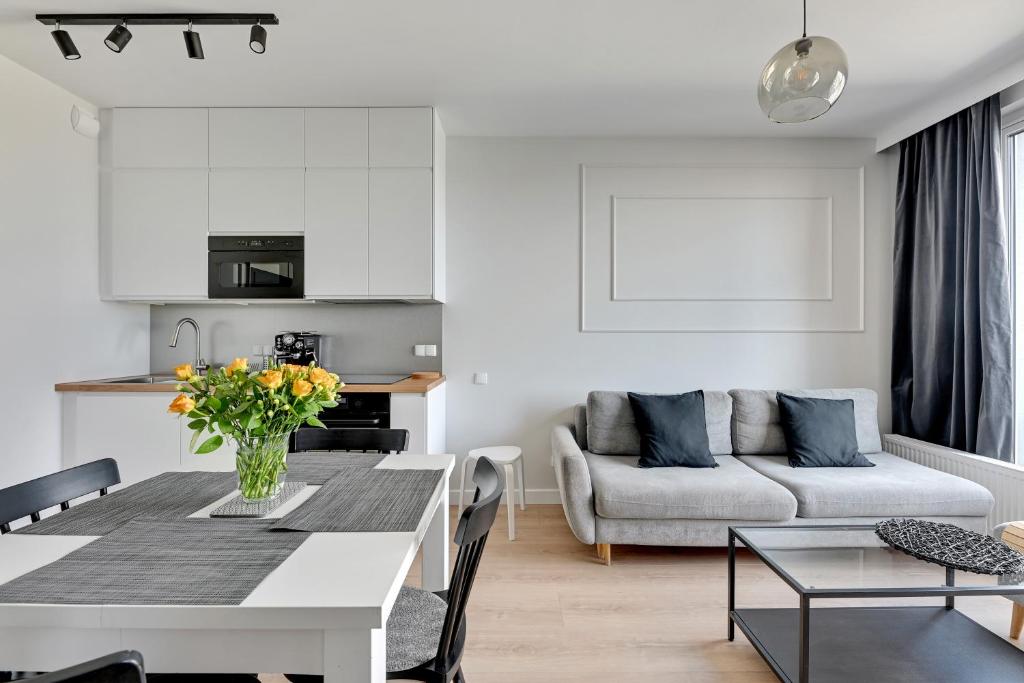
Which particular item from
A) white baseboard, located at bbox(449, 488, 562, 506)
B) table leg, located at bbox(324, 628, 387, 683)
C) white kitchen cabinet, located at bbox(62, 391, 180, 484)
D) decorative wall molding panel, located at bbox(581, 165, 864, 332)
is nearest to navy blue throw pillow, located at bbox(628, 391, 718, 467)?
decorative wall molding panel, located at bbox(581, 165, 864, 332)

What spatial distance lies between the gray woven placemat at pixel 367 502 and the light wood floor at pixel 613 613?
32.1 inches

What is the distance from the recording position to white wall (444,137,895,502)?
3.95 metres

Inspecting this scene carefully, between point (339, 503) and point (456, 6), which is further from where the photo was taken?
point (456, 6)

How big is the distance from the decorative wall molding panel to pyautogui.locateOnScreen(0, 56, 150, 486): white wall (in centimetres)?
313

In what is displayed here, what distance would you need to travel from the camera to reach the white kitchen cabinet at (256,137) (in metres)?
3.43

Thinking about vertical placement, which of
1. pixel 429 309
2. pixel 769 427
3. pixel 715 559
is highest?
pixel 429 309

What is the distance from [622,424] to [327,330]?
2.14 meters

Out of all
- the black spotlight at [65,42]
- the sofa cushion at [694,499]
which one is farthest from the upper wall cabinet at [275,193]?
the sofa cushion at [694,499]

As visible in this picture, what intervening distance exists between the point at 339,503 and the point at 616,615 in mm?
1505

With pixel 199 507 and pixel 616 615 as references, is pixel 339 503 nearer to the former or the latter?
pixel 199 507

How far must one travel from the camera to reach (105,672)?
2.17 feet

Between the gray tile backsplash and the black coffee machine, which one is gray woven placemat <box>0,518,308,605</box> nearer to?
the black coffee machine

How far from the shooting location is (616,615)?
A: 2393 mm

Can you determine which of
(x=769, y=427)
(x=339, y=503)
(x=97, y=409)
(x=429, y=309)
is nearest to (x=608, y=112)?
(x=429, y=309)
